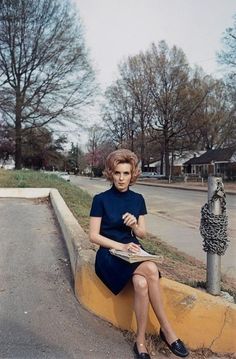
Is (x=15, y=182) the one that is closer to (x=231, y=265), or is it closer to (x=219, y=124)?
(x=231, y=265)

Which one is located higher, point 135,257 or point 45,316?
point 135,257

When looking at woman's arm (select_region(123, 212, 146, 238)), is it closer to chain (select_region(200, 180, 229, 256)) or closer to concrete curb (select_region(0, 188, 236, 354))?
concrete curb (select_region(0, 188, 236, 354))

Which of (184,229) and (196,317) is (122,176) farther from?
(184,229)

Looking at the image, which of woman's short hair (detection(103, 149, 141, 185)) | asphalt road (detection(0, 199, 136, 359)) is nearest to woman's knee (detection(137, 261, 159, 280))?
asphalt road (detection(0, 199, 136, 359))

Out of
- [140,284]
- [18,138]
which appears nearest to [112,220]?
[140,284]

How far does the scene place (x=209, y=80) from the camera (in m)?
68.2

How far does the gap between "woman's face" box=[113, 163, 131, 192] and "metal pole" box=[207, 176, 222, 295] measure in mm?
717

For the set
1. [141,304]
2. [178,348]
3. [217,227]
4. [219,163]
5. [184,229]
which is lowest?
[184,229]

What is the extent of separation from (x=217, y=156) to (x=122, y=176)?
66.3m

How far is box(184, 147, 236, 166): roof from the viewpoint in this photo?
2366 inches

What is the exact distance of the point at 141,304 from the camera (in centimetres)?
340

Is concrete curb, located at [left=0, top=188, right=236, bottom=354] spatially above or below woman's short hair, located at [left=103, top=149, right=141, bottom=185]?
below

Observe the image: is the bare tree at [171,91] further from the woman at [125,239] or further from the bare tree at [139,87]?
the woman at [125,239]

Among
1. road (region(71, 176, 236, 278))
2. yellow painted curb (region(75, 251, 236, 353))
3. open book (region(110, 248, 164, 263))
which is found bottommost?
road (region(71, 176, 236, 278))
